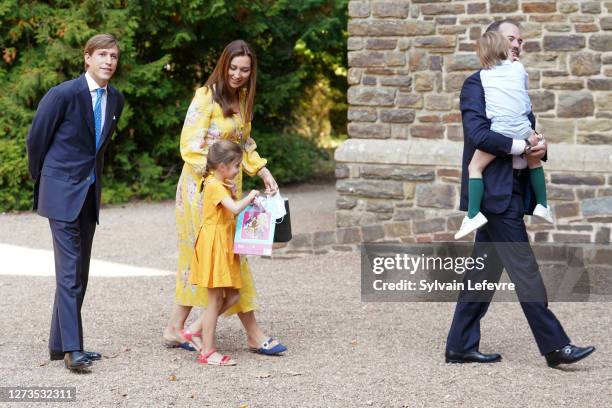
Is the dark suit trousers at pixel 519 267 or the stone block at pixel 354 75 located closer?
the dark suit trousers at pixel 519 267

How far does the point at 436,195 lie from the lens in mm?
10086

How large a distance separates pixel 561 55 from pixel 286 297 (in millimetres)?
3454

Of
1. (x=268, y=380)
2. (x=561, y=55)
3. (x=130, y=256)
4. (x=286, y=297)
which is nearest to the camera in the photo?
(x=268, y=380)

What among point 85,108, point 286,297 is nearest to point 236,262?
point 85,108

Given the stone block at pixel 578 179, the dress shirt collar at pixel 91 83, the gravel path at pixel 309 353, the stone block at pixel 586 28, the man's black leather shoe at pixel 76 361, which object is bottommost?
the gravel path at pixel 309 353

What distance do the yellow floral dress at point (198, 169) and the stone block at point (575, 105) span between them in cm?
417

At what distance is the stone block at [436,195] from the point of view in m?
A: 10.0

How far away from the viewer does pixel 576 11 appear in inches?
374

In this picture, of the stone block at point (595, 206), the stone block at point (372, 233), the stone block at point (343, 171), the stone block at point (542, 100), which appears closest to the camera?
the stone block at point (595, 206)

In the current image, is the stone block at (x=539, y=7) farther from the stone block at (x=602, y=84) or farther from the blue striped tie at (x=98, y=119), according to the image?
the blue striped tie at (x=98, y=119)

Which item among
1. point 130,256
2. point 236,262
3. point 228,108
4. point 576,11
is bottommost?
point 130,256

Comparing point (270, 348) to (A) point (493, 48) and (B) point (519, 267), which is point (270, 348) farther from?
(A) point (493, 48)

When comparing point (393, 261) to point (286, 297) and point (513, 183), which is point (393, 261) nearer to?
point (286, 297)

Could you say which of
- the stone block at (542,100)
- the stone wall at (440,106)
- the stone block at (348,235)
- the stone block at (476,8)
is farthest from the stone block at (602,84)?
the stone block at (348,235)
